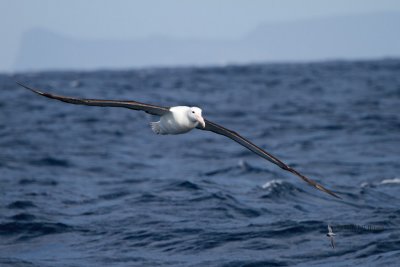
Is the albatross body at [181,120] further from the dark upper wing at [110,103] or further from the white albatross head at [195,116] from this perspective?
the dark upper wing at [110,103]

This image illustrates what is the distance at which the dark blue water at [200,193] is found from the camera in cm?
1114

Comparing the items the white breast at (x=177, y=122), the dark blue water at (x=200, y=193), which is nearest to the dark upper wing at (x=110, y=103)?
the white breast at (x=177, y=122)

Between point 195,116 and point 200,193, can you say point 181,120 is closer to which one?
point 195,116

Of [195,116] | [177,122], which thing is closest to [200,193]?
[177,122]

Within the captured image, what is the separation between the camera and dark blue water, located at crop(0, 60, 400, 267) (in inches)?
439

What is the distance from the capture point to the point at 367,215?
13.1m

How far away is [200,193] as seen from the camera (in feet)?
49.6

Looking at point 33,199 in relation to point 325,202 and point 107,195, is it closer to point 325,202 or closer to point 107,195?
point 107,195

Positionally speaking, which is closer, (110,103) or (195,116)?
(110,103)

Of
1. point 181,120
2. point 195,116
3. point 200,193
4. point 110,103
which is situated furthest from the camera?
point 200,193

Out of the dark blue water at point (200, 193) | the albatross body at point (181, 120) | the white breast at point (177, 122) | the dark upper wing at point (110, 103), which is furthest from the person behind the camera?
the dark blue water at point (200, 193)

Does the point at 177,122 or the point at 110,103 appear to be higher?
the point at 110,103

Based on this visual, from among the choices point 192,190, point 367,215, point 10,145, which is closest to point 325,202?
point 367,215

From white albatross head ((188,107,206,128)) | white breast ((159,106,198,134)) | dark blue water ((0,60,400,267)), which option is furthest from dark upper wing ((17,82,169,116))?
dark blue water ((0,60,400,267))
